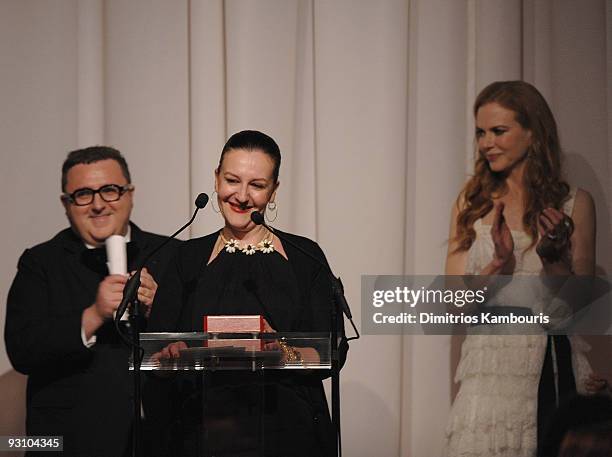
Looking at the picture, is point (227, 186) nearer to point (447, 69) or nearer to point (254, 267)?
point (254, 267)

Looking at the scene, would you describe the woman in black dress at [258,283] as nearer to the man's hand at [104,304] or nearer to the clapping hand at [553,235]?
the man's hand at [104,304]

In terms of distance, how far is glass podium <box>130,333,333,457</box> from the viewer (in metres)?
3.02

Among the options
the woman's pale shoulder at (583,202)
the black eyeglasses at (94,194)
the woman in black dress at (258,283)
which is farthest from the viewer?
the woman's pale shoulder at (583,202)

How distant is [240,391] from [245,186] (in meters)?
1.23

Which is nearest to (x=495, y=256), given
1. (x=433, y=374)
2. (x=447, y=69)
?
(x=433, y=374)

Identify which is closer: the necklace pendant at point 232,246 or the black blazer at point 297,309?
the black blazer at point 297,309

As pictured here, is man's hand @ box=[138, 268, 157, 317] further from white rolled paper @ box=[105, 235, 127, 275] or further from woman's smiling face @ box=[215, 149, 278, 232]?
woman's smiling face @ box=[215, 149, 278, 232]

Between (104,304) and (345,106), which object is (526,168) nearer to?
(345,106)

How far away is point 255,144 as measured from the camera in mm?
4043

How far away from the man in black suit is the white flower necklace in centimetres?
34

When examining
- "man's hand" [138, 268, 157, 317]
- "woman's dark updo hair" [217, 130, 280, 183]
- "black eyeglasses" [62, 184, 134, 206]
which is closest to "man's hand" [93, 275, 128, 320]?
"man's hand" [138, 268, 157, 317]

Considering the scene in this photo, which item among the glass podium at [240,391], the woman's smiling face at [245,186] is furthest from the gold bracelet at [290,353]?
the woman's smiling face at [245,186]

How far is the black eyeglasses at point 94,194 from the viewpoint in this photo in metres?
4.26

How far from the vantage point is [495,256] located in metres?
4.48
